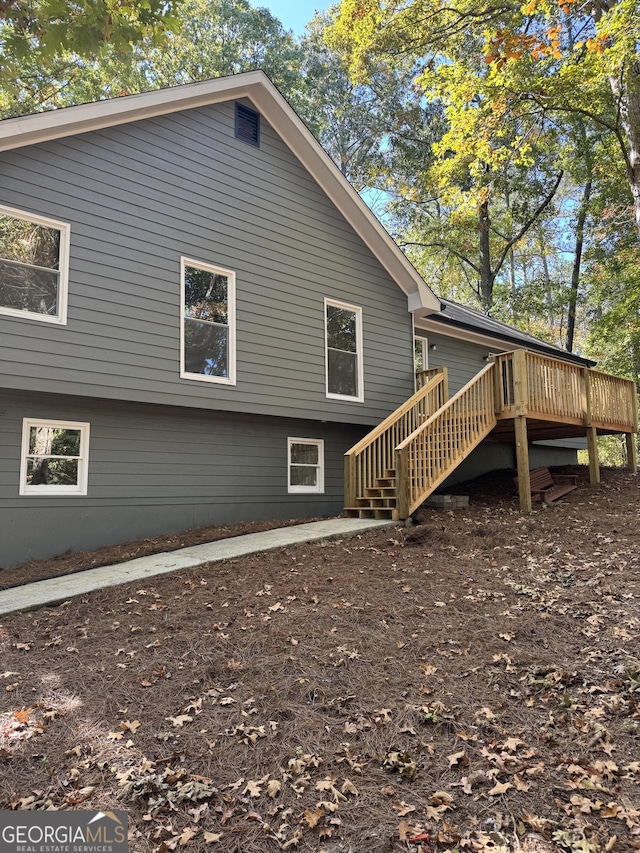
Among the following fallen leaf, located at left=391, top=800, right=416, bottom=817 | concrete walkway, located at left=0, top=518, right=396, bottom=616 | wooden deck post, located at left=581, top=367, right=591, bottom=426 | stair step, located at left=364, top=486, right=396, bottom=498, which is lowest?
fallen leaf, located at left=391, top=800, right=416, bottom=817

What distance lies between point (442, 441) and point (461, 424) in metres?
0.62

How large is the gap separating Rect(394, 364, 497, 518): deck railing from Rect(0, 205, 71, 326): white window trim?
5113 mm

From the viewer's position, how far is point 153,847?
2.38 meters

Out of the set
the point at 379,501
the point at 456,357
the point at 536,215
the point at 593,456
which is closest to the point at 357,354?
the point at 379,501

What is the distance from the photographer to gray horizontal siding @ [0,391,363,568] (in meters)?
7.19

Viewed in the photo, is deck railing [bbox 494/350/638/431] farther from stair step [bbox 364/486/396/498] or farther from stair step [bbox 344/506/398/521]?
stair step [bbox 344/506/398/521]

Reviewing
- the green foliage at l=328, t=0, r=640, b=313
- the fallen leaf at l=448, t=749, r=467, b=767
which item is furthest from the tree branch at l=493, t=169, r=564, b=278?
the fallen leaf at l=448, t=749, r=467, b=767

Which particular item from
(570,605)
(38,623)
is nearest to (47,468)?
(38,623)

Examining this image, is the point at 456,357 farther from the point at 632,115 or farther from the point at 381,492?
the point at 381,492

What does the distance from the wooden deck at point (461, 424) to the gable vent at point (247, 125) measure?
5.35 metres

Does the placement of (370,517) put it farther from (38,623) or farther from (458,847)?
(458,847)

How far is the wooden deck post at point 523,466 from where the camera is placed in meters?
9.35

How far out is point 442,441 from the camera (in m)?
9.02

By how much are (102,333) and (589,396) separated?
31.0 feet
